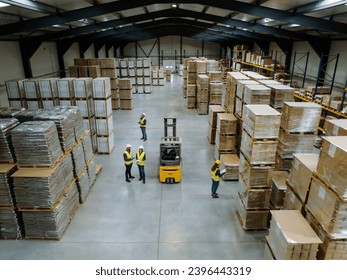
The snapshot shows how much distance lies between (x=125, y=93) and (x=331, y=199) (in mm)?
16699

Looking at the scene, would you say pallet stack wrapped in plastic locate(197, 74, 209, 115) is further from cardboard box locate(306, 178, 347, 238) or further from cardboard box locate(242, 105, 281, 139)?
cardboard box locate(306, 178, 347, 238)

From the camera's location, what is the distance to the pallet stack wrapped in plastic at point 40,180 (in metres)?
6.08

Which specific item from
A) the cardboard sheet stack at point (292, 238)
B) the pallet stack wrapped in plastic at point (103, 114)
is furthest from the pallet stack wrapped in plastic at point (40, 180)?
the cardboard sheet stack at point (292, 238)

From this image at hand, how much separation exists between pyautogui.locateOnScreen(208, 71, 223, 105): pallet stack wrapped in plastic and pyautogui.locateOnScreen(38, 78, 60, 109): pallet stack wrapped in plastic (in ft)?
30.4

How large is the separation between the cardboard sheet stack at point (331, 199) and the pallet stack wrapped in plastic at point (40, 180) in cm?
569

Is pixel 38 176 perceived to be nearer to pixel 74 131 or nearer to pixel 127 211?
pixel 74 131

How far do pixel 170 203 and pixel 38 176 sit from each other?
12.6 ft

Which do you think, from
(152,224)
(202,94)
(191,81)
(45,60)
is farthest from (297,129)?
(45,60)

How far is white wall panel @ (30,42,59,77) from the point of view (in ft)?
51.0

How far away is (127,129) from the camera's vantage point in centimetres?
1502

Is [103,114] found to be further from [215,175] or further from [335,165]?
[335,165]

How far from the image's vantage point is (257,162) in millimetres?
6297

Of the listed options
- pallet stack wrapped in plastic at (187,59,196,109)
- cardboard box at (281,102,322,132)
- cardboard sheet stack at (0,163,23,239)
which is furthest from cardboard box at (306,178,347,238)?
pallet stack wrapped in plastic at (187,59,196,109)

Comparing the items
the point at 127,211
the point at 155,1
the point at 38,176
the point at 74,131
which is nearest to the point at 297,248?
the point at 127,211
